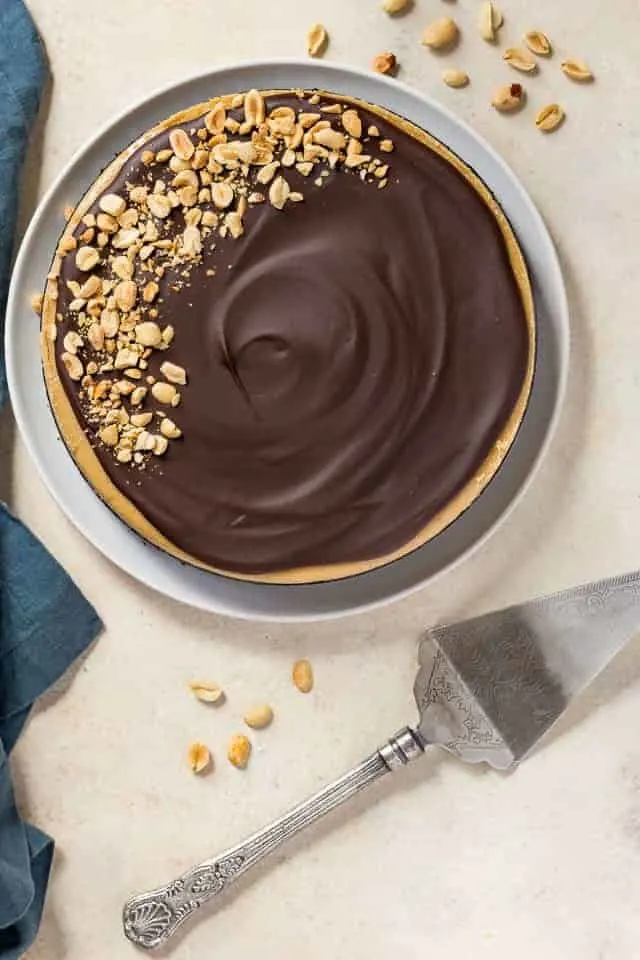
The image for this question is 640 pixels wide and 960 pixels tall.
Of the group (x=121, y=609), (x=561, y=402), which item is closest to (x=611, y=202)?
(x=561, y=402)

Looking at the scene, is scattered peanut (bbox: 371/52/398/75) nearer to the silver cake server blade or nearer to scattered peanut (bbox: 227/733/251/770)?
the silver cake server blade

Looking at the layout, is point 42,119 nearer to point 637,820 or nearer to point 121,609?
point 121,609

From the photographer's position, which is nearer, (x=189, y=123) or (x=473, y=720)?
(x=189, y=123)

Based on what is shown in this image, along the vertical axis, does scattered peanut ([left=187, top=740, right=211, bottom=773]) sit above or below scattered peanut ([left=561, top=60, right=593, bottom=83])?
below

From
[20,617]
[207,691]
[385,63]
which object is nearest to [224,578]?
[207,691]

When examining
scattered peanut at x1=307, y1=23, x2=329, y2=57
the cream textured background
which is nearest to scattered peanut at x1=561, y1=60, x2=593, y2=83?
the cream textured background

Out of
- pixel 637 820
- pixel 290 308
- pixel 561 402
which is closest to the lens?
pixel 290 308

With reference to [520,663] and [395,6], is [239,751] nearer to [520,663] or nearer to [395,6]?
[520,663]
